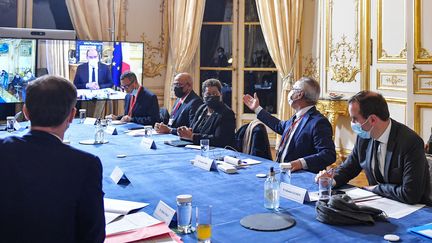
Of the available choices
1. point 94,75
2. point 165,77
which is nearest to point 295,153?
point 94,75

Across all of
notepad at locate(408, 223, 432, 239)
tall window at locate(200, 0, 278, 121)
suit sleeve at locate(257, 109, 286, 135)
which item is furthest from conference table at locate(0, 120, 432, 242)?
tall window at locate(200, 0, 278, 121)

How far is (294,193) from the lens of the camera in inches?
80.5

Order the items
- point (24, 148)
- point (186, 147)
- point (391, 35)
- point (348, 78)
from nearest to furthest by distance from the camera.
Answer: point (24, 148) → point (186, 147) → point (391, 35) → point (348, 78)

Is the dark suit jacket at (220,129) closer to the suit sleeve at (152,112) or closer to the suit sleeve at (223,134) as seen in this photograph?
the suit sleeve at (223,134)

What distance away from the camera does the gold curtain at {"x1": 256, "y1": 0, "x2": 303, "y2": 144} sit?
6.63 m

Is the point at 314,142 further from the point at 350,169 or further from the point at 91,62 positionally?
the point at 91,62

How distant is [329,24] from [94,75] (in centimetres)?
327

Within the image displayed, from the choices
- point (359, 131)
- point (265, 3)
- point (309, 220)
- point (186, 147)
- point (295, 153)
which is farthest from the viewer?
point (265, 3)

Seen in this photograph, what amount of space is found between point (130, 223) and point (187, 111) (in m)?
2.93

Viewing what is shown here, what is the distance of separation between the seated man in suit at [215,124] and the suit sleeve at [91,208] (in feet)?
7.49

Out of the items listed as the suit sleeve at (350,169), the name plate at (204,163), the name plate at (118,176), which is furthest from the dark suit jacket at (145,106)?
the suit sleeve at (350,169)

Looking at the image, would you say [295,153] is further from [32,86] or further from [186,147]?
[32,86]

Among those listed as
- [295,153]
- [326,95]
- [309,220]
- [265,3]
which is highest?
[265,3]

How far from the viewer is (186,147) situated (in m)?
3.47
